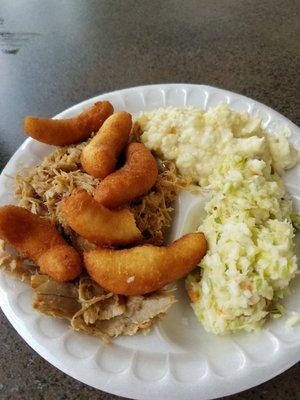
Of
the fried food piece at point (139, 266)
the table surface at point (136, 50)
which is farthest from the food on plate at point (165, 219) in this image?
the table surface at point (136, 50)

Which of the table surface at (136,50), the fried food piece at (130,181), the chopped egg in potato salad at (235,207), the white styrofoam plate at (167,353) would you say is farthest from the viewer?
the table surface at (136,50)

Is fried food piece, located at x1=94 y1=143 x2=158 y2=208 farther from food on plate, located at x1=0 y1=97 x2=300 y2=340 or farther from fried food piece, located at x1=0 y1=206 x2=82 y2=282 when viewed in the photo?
fried food piece, located at x1=0 y1=206 x2=82 y2=282

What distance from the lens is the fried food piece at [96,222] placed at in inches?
64.3

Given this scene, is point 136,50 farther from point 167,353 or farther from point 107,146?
point 167,353

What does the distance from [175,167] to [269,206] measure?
1.61ft

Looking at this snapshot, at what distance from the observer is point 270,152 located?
2.00 meters

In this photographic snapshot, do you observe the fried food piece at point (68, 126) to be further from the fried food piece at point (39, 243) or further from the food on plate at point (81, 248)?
the fried food piece at point (39, 243)

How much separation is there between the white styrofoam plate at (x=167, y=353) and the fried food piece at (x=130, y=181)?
1.52 ft

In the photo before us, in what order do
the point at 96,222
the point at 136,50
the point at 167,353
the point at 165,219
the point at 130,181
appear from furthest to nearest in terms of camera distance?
the point at 136,50 → the point at 165,219 → the point at 130,181 → the point at 96,222 → the point at 167,353

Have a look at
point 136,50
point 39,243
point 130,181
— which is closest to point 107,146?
point 130,181

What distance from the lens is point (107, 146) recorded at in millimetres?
1871

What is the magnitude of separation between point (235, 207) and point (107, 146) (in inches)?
24.6

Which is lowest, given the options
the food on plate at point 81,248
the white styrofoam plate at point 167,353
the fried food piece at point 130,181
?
the white styrofoam plate at point 167,353

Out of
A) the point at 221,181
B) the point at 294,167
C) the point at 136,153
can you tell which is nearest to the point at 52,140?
the point at 136,153
